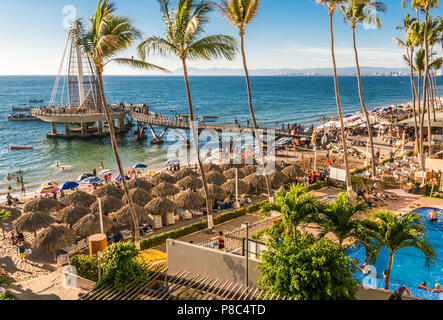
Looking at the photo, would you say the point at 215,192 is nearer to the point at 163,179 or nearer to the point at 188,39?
the point at 163,179

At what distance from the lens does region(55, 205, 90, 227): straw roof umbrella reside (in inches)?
648

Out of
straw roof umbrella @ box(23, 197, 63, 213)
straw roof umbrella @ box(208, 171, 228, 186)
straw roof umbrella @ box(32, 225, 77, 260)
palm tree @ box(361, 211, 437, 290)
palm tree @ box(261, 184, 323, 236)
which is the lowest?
straw roof umbrella @ box(32, 225, 77, 260)

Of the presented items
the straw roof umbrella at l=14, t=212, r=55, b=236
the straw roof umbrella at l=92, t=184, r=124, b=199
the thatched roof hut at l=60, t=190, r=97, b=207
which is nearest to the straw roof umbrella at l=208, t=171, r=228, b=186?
the straw roof umbrella at l=92, t=184, r=124, b=199

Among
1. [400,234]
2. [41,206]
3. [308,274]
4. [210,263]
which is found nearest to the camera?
[308,274]

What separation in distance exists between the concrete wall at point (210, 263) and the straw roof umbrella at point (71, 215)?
848 centimetres

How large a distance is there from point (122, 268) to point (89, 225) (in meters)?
8.52

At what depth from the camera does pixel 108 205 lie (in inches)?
703

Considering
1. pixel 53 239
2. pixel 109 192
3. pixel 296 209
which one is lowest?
pixel 53 239

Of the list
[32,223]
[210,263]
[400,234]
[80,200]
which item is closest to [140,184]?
[80,200]

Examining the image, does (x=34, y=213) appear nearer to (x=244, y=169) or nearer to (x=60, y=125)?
(x=244, y=169)

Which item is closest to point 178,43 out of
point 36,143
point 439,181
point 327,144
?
point 439,181

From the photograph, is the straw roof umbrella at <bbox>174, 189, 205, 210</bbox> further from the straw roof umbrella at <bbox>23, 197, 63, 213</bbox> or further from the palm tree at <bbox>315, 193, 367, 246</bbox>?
the palm tree at <bbox>315, 193, 367, 246</bbox>

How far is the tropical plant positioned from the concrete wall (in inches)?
74.9

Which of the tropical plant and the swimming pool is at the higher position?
the tropical plant
